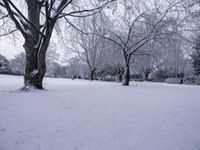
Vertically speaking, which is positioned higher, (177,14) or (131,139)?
(177,14)

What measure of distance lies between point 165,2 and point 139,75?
2828 centimetres

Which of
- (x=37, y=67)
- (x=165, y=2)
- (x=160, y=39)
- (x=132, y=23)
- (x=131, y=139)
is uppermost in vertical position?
(x=165, y=2)

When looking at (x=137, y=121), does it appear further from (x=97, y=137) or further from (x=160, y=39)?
(x=160, y=39)

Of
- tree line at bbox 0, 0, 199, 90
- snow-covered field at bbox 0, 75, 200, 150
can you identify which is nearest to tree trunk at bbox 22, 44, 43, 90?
tree line at bbox 0, 0, 199, 90

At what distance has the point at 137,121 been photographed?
3.38 metres

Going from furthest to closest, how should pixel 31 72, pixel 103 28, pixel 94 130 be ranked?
pixel 103 28
pixel 31 72
pixel 94 130

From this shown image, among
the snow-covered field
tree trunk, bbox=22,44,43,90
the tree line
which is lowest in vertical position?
the snow-covered field

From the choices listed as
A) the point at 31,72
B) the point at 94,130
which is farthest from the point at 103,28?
the point at 94,130

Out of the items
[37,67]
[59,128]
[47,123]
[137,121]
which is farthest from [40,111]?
[37,67]

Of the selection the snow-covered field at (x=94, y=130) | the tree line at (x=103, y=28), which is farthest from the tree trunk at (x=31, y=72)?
the snow-covered field at (x=94, y=130)

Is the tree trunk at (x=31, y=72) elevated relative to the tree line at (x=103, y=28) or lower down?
lower down

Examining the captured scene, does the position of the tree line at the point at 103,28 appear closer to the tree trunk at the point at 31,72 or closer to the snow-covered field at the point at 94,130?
the tree trunk at the point at 31,72

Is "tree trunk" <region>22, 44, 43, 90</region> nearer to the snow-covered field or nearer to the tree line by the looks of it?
the tree line

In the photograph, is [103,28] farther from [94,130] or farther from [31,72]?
[94,130]
